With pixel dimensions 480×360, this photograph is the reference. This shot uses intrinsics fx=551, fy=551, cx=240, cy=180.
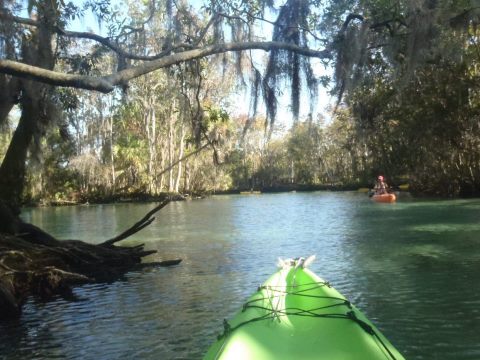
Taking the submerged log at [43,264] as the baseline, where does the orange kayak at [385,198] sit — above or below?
above

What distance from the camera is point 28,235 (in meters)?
10.2

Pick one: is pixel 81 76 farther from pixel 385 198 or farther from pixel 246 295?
pixel 385 198

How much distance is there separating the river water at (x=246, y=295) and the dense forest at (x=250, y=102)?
2.40 m

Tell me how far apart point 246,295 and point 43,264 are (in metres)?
3.45

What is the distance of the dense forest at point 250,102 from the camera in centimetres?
798

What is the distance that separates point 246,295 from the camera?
893cm

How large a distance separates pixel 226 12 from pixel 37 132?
13.9ft

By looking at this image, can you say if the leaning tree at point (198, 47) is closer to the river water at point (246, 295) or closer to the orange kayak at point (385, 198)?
the river water at point (246, 295)

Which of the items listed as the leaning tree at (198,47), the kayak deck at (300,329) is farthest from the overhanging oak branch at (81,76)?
the kayak deck at (300,329)

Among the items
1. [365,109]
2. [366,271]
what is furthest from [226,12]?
[365,109]

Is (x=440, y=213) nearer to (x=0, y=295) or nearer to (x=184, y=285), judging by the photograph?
(x=184, y=285)

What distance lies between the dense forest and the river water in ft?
7.87

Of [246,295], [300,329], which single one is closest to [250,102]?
[246,295]

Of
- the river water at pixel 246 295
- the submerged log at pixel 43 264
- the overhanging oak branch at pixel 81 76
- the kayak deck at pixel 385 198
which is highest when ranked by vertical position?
the overhanging oak branch at pixel 81 76
